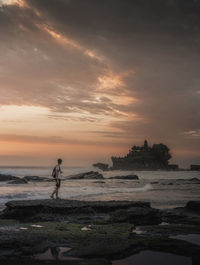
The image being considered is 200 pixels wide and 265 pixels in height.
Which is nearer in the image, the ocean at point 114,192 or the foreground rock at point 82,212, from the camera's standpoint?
the foreground rock at point 82,212

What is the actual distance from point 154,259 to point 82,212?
699 cm

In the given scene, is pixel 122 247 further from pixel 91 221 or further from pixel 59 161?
pixel 59 161

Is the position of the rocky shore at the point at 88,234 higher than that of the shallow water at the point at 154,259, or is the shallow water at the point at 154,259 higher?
the rocky shore at the point at 88,234

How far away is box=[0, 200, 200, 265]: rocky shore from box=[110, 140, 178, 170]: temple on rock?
5591 inches

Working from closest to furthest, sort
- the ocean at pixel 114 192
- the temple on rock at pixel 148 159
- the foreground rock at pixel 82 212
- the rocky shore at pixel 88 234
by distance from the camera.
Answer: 1. the rocky shore at pixel 88 234
2. the foreground rock at pixel 82 212
3. the ocean at pixel 114 192
4. the temple on rock at pixel 148 159

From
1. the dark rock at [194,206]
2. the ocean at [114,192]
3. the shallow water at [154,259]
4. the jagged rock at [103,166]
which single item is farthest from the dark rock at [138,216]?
the jagged rock at [103,166]

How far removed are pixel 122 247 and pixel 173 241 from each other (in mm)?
1534

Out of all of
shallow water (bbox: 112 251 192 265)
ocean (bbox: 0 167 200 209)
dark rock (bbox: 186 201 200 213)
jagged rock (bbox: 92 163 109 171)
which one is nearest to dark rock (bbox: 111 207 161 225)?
dark rock (bbox: 186 201 200 213)

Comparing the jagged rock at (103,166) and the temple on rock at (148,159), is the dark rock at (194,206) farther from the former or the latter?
the jagged rock at (103,166)

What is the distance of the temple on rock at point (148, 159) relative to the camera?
15288 centimetres

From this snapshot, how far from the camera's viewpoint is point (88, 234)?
26.9ft

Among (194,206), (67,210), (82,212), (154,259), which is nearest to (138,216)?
(82,212)

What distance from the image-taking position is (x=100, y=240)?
7.44 m

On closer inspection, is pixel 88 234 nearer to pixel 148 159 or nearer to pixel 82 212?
pixel 82 212
